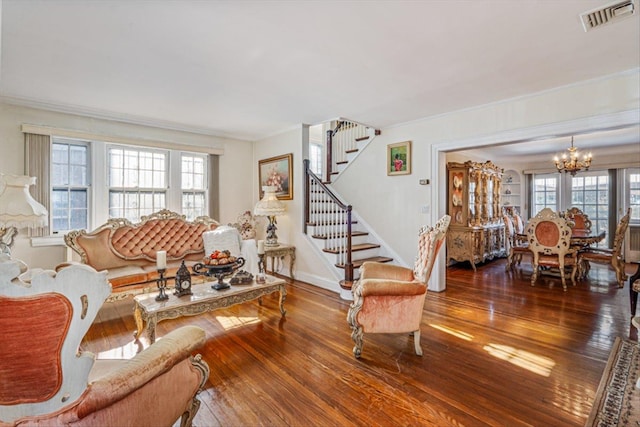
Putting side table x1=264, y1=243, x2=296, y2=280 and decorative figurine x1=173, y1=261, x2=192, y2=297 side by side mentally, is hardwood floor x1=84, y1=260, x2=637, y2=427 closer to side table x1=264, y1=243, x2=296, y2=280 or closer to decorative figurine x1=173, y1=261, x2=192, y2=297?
decorative figurine x1=173, y1=261, x2=192, y2=297

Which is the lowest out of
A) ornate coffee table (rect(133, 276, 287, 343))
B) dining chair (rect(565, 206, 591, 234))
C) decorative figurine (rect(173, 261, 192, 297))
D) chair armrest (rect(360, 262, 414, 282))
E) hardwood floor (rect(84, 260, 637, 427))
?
hardwood floor (rect(84, 260, 637, 427))

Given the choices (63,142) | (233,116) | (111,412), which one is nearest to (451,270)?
(233,116)

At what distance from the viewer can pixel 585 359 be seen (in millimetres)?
2422

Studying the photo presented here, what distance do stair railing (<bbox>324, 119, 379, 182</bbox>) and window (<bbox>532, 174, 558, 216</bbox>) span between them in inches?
228

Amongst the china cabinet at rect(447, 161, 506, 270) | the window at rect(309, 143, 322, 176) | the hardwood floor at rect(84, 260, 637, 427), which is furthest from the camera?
the window at rect(309, 143, 322, 176)

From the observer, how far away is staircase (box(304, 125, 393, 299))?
438cm

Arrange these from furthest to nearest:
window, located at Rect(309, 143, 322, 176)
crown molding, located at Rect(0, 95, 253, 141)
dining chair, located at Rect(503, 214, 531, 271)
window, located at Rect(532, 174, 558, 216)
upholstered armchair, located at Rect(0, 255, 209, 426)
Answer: window, located at Rect(532, 174, 558, 216) → window, located at Rect(309, 143, 322, 176) → dining chair, located at Rect(503, 214, 531, 271) → crown molding, located at Rect(0, 95, 253, 141) → upholstered armchair, located at Rect(0, 255, 209, 426)

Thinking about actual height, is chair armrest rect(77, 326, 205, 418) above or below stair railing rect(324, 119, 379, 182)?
below

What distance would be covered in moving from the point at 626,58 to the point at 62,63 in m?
5.23

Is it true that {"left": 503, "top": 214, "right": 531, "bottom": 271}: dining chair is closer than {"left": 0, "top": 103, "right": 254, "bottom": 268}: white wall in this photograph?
No

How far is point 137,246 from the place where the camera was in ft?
13.6

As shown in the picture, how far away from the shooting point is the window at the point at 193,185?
529 cm

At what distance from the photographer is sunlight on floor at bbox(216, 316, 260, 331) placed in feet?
10.2

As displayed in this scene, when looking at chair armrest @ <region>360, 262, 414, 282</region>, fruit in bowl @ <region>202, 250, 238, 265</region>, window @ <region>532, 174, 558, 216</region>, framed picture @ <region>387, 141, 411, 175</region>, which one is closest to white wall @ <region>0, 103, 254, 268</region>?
fruit in bowl @ <region>202, 250, 238, 265</region>
